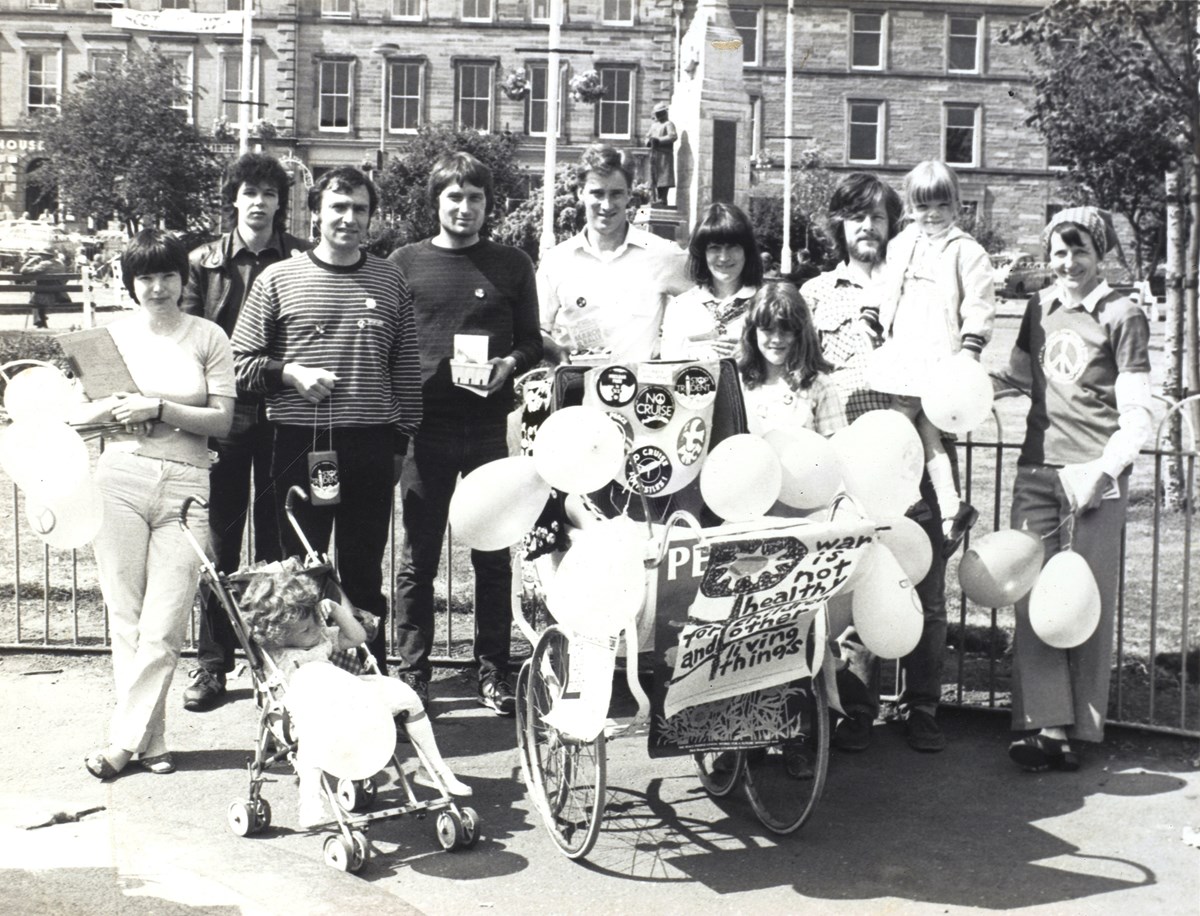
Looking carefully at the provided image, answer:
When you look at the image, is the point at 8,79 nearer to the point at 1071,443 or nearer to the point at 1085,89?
the point at 1085,89

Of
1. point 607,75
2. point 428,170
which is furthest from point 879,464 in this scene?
point 607,75

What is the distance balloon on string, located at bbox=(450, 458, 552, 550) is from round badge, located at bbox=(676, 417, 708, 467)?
0.48m

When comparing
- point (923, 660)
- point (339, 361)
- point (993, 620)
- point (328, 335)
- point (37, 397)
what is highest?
point (328, 335)

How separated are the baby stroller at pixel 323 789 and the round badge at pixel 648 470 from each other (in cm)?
104

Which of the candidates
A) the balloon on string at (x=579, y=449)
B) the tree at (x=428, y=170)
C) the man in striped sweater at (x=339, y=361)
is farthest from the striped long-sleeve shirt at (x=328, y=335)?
the tree at (x=428, y=170)

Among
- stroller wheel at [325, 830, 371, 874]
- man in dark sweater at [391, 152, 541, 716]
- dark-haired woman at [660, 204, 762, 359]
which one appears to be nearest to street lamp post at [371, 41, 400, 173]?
man in dark sweater at [391, 152, 541, 716]

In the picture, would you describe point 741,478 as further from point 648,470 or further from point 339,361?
point 339,361

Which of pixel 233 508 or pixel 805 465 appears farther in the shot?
pixel 233 508

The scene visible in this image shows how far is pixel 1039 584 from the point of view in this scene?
5.16 m

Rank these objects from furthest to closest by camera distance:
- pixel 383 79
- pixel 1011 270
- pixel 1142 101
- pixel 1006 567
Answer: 1. pixel 383 79
2. pixel 1011 270
3. pixel 1142 101
4. pixel 1006 567

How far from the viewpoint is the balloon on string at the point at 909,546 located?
5023 mm

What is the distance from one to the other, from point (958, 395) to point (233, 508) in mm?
3129

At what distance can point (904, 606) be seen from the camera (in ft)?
15.9

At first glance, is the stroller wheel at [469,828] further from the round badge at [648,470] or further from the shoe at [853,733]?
the shoe at [853,733]
